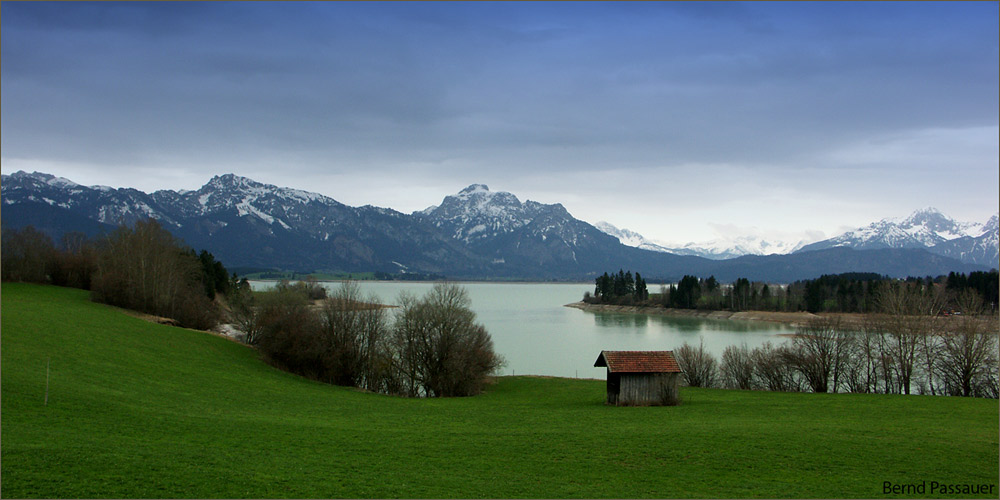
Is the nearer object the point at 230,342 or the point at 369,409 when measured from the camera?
the point at 369,409

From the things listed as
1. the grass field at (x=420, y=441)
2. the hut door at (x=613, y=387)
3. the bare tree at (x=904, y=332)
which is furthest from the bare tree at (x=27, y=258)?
the bare tree at (x=904, y=332)

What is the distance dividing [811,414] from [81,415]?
27029 millimetres

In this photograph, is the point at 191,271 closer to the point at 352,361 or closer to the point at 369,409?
the point at 352,361

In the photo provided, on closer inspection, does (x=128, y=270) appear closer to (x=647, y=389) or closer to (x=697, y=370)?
(x=647, y=389)

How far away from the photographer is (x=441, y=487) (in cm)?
1363

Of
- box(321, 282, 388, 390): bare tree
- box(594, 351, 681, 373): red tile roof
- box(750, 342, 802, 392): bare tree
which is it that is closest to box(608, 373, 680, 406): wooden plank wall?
box(594, 351, 681, 373): red tile roof

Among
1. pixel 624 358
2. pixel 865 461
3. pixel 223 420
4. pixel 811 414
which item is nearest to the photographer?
pixel 865 461

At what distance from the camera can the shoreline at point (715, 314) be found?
108312 millimetres

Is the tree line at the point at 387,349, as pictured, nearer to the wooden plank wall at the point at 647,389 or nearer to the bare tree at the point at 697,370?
the wooden plank wall at the point at 647,389

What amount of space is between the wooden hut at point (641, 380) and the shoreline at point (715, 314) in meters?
73.5

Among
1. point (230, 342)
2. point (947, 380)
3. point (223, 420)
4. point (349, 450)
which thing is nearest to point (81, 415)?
point (223, 420)

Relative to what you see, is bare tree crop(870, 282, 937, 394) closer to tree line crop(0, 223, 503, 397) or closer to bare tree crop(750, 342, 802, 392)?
bare tree crop(750, 342, 802, 392)

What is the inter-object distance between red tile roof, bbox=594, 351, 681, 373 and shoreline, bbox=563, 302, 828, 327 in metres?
73.3

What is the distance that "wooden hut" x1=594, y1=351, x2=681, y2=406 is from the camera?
101ft
